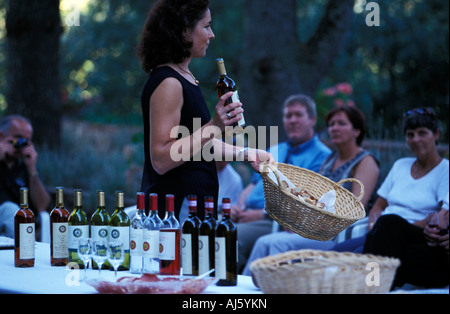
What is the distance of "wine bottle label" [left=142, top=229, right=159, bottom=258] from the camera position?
6.80ft

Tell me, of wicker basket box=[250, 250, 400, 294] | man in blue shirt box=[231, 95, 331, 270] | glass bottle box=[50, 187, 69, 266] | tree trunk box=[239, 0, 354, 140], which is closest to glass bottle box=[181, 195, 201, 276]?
wicker basket box=[250, 250, 400, 294]

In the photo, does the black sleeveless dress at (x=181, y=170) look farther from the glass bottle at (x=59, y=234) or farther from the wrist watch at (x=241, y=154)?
the glass bottle at (x=59, y=234)

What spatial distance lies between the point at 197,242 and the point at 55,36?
18.9ft

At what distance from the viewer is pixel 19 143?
453 cm

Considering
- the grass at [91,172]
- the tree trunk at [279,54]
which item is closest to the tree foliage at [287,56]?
the tree trunk at [279,54]

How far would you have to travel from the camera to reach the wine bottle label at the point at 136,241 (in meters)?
2.13

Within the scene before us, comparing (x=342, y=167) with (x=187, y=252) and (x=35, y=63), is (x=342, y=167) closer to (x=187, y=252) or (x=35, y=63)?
(x=187, y=252)

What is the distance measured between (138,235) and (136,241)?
0.03 metres

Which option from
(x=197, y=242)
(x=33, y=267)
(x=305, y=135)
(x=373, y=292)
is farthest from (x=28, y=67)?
(x=373, y=292)

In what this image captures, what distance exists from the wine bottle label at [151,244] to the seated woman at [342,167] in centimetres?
209

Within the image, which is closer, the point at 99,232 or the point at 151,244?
the point at 151,244

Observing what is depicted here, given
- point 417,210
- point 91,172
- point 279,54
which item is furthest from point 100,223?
point 91,172

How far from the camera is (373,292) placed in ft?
5.56

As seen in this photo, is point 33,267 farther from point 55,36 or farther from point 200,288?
point 55,36
